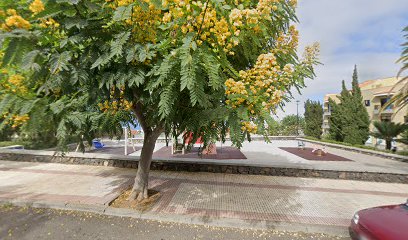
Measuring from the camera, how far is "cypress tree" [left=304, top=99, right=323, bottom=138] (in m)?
36.7

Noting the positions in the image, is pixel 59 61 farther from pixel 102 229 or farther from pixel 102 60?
pixel 102 229

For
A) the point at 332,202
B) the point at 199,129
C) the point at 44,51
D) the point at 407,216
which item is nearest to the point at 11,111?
the point at 44,51

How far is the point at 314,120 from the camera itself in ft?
121

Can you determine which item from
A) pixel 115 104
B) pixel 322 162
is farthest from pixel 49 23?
pixel 322 162

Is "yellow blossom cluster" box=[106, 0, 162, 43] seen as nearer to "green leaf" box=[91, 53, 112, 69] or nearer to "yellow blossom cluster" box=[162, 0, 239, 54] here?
"yellow blossom cluster" box=[162, 0, 239, 54]

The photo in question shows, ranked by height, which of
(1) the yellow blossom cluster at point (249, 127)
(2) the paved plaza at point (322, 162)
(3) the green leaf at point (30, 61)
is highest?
(3) the green leaf at point (30, 61)

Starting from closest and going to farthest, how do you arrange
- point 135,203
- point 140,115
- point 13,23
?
point 13,23 < point 140,115 < point 135,203

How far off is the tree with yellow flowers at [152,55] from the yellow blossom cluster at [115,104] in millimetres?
466

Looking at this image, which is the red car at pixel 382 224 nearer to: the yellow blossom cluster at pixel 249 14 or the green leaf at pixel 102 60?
the yellow blossom cluster at pixel 249 14

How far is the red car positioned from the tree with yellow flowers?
3.71m

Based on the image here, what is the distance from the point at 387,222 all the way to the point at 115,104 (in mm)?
6388

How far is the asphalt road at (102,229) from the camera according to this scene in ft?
17.7

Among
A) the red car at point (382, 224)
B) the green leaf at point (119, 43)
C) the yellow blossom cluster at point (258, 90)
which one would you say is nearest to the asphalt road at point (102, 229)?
the red car at point (382, 224)

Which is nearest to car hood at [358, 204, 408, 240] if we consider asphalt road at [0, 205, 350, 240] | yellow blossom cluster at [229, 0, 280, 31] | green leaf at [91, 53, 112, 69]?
asphalt road at [0, 205, 350, 240]
